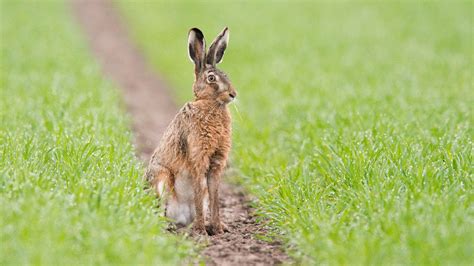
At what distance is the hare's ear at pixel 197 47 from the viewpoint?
6555 millimetres

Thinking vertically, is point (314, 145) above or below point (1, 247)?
above

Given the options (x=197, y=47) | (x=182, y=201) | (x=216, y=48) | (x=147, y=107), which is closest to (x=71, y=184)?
(x=182, y=201)

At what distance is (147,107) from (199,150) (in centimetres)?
709

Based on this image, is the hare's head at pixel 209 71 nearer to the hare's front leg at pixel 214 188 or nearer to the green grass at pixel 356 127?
the green grass at pixel 356 127

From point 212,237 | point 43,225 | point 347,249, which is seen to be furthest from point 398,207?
point 43,225

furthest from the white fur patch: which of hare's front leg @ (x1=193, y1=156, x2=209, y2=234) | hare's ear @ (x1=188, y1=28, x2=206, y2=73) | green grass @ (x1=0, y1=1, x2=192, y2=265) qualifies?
hare's ear @ (x1=188, y1=28, x2=206, y2=73)

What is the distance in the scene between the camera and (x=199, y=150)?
648 centimetres

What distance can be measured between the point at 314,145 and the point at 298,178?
1.23m

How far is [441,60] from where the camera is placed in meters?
14.3

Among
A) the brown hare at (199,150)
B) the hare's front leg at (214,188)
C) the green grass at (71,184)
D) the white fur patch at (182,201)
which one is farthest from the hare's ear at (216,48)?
the green grass at (71,184)

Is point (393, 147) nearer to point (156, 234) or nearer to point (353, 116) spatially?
point (353, 116)

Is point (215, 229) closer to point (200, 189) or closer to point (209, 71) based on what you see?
point (200, 189)

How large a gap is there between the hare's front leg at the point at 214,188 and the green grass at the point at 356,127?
47cm

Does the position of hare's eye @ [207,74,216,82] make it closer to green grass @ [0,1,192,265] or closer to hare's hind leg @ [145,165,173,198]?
hare's hind leg @ [145,165,173,198]
